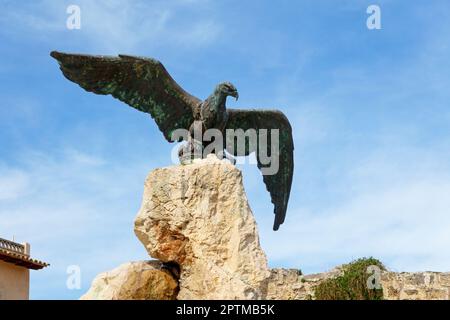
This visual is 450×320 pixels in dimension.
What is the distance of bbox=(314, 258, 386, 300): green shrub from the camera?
50.4 ft

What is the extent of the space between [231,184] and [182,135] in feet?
6.94

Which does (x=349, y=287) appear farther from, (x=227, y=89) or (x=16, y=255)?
(x=16, y=255)

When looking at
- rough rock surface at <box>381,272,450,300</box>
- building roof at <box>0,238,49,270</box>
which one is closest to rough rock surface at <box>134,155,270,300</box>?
rough rock surface at <box>381,272,450,300</box>

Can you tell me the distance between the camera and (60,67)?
1389 cm

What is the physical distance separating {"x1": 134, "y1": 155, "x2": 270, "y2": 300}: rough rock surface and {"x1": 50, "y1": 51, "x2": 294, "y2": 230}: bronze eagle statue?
1143mm

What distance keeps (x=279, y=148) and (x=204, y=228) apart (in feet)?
10.8

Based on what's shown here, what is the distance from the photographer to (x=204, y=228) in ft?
40.5

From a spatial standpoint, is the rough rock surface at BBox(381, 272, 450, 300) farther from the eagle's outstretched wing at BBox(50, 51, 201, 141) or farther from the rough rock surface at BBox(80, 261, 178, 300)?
the rough rock surface at BBox(80, 261, 178, 300)

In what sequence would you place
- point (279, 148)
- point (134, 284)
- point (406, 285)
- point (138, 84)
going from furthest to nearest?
point (406, 285) < point (279, 148) < point (138, 84) < point (134, 284)

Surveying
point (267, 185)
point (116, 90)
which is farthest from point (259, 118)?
point (116, 90)

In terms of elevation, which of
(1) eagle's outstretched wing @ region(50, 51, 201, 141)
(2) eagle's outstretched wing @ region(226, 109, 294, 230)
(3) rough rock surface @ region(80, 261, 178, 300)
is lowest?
(3) rough rock surface @ region(80, 261, 178, 300)

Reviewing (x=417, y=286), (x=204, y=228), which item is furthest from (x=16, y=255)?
(x=204, y=228)

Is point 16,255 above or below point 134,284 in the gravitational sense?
above
